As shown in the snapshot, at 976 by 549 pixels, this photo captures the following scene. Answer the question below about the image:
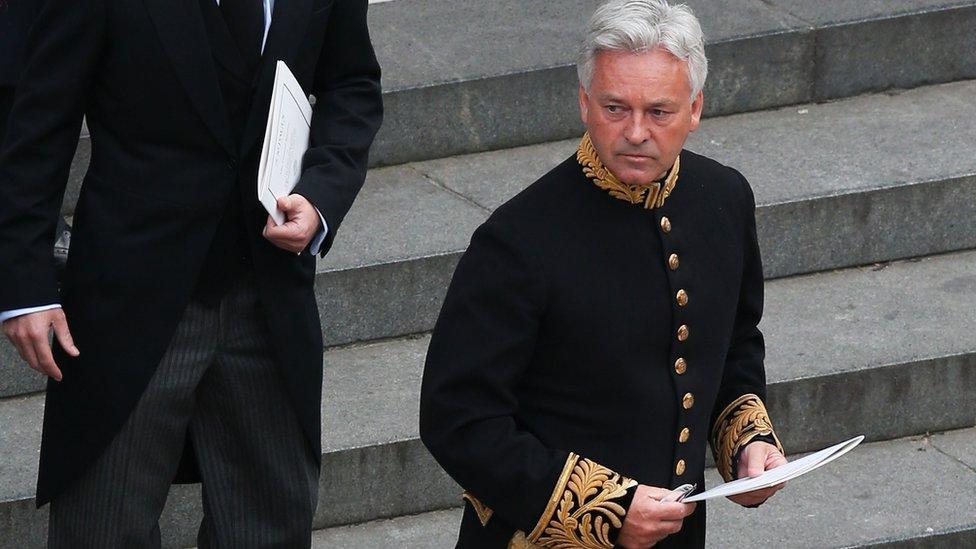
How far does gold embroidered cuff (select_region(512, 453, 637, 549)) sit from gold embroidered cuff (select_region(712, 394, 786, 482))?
29 cm

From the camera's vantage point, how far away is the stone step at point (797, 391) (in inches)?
166

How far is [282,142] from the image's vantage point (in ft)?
9.52

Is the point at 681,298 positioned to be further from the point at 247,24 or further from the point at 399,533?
the point at 399,533

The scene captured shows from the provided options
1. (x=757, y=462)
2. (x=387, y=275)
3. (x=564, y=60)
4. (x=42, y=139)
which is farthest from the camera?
(x=564, y=60)

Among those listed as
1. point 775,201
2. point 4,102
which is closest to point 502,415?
point 4,102

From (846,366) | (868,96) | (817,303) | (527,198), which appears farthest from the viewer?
(868,96)

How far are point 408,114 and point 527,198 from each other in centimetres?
278

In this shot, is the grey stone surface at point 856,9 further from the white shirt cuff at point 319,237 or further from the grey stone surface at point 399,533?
the white shirt cuff at point 319,237

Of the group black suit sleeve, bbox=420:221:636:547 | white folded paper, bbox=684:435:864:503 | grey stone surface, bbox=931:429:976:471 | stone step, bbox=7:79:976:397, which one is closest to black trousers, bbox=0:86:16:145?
stone step, bbox=7:79:976:397

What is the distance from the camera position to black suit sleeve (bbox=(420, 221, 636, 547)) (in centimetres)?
252

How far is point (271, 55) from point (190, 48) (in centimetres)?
15

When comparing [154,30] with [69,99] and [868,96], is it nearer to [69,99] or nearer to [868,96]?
[69,99]

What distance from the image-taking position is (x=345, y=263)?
4.70m

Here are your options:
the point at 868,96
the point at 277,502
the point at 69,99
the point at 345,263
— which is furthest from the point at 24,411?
the point at 868,96
